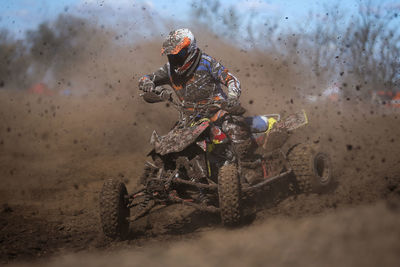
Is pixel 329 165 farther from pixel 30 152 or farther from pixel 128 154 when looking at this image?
pixel 30 152

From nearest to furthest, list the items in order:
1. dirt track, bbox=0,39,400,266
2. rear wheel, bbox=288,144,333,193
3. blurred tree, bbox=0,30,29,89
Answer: dirt track, bbox=0,39,400,266 → rear wheel, bbox=288,144,333,193 → blurred tree, bbox=0,30,29,89

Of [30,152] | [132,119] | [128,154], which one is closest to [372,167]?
[128,154]

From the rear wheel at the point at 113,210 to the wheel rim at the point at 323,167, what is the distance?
2.86m

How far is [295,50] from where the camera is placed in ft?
46.3

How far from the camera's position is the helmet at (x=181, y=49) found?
16.8 feet

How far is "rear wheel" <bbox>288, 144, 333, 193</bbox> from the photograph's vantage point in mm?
5688

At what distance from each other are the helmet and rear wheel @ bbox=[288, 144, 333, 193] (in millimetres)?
2005

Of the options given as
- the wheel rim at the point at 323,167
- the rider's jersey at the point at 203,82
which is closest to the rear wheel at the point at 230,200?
the rider's jersey at the point at 203,82

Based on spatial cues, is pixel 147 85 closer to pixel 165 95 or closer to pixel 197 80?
pixel 165 95

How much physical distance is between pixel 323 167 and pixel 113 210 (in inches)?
125

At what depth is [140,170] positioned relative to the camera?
9727 mm

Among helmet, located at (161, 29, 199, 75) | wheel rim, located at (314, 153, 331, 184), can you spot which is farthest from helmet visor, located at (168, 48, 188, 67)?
wheel rim, located at (314, 153, 331, 184)

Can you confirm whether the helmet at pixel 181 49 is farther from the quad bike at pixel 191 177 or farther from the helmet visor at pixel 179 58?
the quad bike at pixel 191 177

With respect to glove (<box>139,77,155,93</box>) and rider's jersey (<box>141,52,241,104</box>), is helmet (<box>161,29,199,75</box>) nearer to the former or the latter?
rider's jersey (<box>141,52,241,104</box>)
